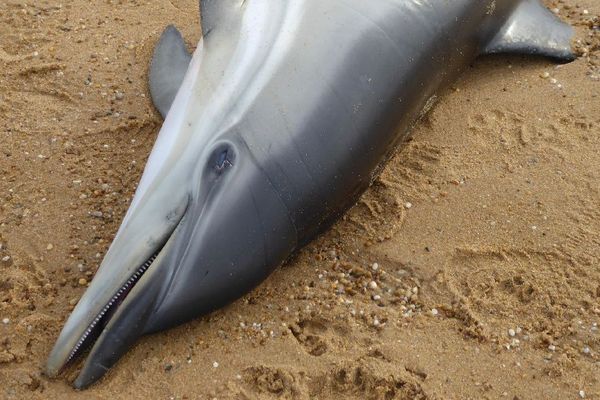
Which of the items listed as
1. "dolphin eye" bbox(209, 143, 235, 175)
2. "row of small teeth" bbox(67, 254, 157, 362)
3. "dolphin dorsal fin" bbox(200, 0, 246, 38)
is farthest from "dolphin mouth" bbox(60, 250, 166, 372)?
"dolphin dorsal fin" bbox(200, 0, 246, 38)

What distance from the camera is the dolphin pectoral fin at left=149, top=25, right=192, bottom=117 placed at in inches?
267

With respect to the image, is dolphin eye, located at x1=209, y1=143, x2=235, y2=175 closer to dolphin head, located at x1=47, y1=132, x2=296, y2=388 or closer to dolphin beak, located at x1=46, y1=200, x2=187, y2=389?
dolphin head, located at x1=47, y1=132, x2=296, y2=388

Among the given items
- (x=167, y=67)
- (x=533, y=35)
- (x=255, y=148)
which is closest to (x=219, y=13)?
(x=167, y=67)

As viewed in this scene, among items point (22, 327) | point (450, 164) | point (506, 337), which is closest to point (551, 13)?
point (450, 164)

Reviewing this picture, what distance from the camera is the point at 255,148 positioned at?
492 centimetres

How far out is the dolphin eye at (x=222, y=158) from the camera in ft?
16.0

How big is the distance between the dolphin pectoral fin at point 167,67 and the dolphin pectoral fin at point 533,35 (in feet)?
9.58

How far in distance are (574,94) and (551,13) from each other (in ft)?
3.93

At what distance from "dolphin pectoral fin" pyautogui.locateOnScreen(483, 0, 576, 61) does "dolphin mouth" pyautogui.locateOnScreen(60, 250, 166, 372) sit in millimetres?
4175

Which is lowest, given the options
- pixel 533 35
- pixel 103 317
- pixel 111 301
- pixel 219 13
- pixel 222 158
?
pixel 103 317

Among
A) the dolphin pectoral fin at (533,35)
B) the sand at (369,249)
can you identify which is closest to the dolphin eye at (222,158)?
the sand at (369,249)

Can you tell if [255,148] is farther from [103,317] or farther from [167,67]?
[167,67]

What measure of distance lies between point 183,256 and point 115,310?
22.2 inches

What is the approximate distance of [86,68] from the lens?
7.16 metres
